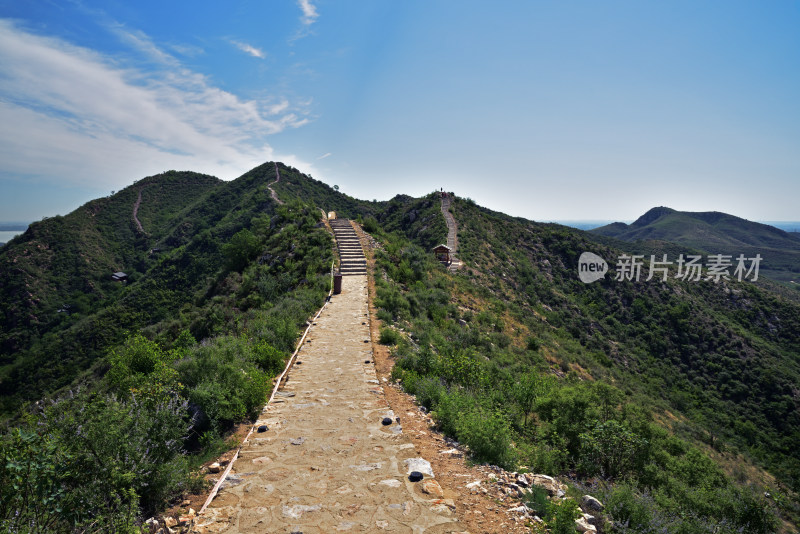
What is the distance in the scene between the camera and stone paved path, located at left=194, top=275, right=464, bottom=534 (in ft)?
11.7

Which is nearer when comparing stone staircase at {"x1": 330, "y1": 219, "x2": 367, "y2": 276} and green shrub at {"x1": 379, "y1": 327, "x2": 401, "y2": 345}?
green shrub at {"x1": 379, "y1": 327, "x2": 401, "y2": 345}

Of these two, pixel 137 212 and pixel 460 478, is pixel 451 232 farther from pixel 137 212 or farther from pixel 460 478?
pixel 137 212

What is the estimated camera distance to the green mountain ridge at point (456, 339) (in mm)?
5676

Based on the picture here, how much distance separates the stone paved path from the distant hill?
16207 centimetres

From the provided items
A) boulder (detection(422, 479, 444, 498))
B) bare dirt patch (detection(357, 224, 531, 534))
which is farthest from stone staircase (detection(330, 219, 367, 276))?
boulder (detection(422, 479, 444, 498))

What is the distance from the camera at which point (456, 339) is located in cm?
1320

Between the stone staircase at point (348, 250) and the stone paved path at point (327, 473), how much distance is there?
1150cm

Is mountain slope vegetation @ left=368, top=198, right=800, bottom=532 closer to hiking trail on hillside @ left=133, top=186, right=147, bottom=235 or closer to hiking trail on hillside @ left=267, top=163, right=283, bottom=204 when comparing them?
hiking trail on hillside @ left=267, top=163, right=283, bottom=204

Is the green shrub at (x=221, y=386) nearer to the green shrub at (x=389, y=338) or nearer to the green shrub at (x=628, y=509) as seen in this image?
the green shrub at (x=389, y=338)

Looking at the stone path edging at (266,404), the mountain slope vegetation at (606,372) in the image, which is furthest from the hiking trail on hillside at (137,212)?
the stone path edging at (266,404)

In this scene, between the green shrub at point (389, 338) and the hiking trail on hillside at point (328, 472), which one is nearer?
the hiking trail on hillside at point (328, 472)

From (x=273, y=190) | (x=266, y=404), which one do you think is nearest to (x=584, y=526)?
(x=266, y=404)

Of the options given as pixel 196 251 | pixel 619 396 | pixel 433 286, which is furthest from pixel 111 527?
pixel 196 251

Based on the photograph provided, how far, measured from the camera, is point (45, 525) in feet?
8.48
